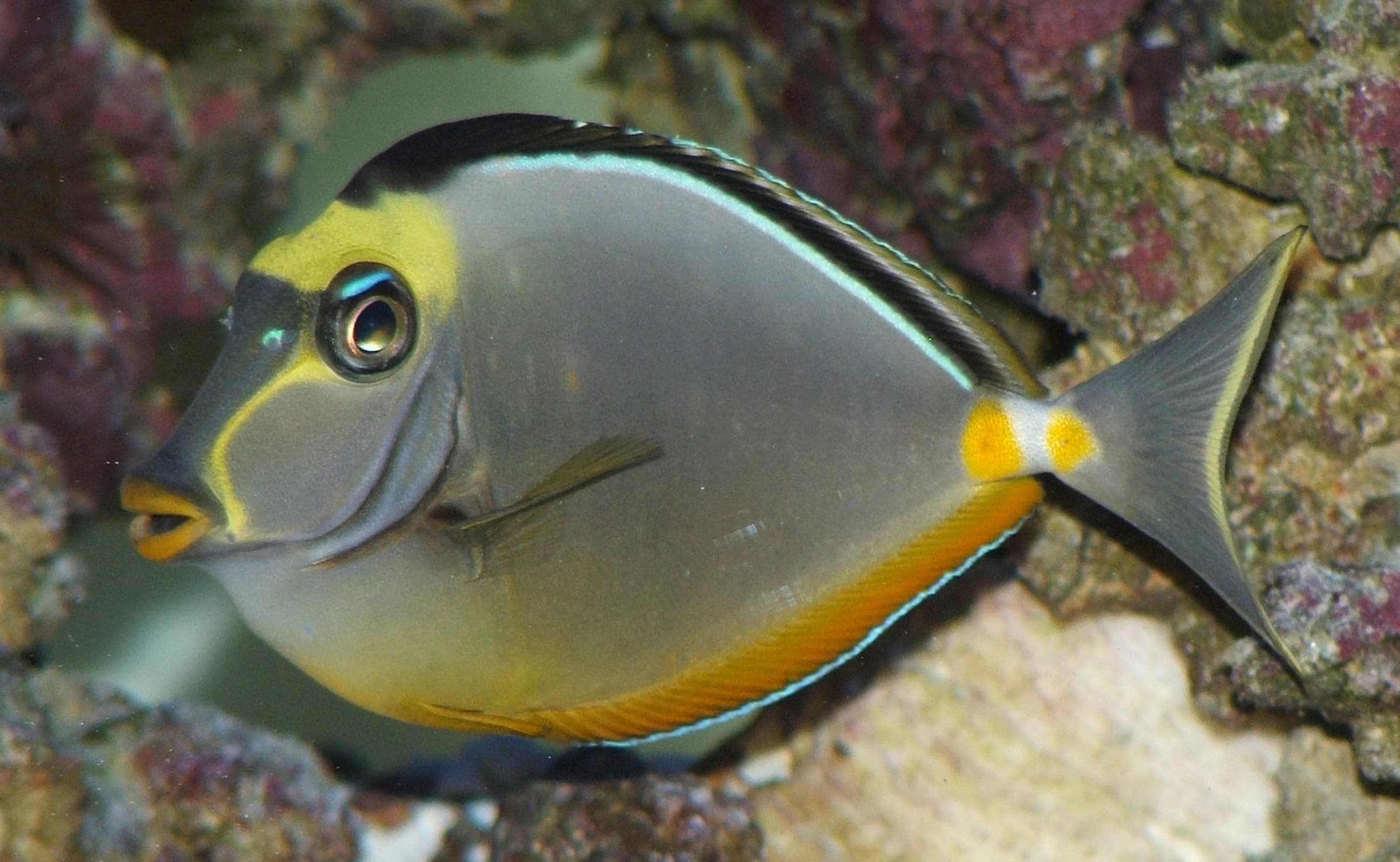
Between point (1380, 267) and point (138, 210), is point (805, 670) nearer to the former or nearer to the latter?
point (1380, 267)

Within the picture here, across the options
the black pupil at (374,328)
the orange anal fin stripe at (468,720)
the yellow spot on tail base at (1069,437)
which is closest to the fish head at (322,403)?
the black pupil at (374,328)

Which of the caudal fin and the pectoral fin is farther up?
the pectoral fin

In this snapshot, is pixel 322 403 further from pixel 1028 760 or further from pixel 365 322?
pixel 1028 760

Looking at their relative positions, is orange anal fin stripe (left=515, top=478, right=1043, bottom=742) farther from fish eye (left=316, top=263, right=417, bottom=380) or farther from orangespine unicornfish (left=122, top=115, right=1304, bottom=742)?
fish eye (left=316, top=263, right=417, bottom=380)

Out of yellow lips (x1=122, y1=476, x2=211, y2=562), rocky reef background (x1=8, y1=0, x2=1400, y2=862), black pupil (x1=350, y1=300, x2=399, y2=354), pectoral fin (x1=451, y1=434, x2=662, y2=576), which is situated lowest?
rocky reef background (x1=8, y1=0, x2=1400, y2=862)

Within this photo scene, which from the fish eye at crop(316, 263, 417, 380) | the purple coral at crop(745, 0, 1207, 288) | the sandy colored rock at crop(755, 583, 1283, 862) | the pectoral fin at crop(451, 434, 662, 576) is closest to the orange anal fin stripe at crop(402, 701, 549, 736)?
the pectoral fin at crop(451, 434, 662, 576)

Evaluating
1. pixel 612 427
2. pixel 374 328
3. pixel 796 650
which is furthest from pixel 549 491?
pixel 796 650

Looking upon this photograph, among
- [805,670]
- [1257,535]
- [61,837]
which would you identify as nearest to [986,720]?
[1257,535]

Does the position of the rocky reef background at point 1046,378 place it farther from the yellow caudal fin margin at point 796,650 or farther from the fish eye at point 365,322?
the fish eye at point 365,322
